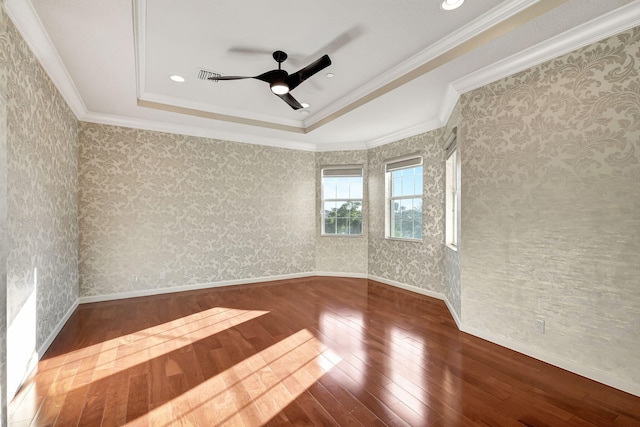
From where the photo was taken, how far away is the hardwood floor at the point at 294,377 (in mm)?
1757

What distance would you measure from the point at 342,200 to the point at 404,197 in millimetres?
1280

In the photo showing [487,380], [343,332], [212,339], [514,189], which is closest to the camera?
[487,380]

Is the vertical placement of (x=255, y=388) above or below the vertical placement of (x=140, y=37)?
below

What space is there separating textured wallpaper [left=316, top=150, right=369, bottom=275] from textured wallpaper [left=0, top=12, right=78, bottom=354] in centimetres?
379

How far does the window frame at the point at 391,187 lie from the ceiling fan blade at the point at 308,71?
2600 millimetres

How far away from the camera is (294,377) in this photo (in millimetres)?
2176

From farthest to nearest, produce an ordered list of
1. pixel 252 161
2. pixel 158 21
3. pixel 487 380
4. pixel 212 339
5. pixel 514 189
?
1. pixel 252 161
2. pixel 212 339
3. pixel 514 189
4. pixel 158 21
5. pixel 487 380

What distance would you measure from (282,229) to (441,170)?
294cm

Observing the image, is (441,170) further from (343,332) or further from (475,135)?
(343,332)

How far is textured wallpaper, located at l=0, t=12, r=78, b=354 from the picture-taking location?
1979mm

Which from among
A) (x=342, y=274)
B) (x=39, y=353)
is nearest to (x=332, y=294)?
(x=342, y=274)

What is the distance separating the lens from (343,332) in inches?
118

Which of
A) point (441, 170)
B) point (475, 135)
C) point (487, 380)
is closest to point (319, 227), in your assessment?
point (441, 170)

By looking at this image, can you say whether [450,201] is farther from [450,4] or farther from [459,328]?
[450,4]
